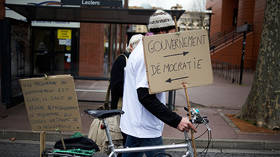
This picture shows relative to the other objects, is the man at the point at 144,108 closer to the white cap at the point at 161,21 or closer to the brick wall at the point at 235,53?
the white cap at the point at 161,21

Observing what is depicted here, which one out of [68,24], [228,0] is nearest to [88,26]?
[68,24]

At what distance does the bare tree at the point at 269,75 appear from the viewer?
6.41 meters

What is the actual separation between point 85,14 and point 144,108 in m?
6.36

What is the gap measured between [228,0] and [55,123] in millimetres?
31018

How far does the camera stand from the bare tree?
21.0 feet

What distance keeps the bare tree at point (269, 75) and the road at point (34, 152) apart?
1.25 meters

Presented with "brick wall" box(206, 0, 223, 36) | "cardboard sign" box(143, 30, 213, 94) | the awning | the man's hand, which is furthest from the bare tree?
"brick wall" box(206, 0, 223, 36)

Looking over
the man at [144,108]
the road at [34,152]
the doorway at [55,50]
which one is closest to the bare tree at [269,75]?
the road at [34,152]

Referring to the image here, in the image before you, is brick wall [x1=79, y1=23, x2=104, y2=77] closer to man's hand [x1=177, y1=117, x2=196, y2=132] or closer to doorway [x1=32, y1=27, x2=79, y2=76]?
doorway [x1=32, y1=27, x2=79, y2=76]

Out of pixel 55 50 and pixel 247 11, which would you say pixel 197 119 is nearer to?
pixel 55 50

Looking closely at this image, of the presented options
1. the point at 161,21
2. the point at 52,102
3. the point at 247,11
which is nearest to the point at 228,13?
the point at 247,11

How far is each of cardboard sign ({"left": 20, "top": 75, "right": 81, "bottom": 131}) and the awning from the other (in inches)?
215

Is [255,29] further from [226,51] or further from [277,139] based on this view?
[277,139]

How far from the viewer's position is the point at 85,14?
8242mm
